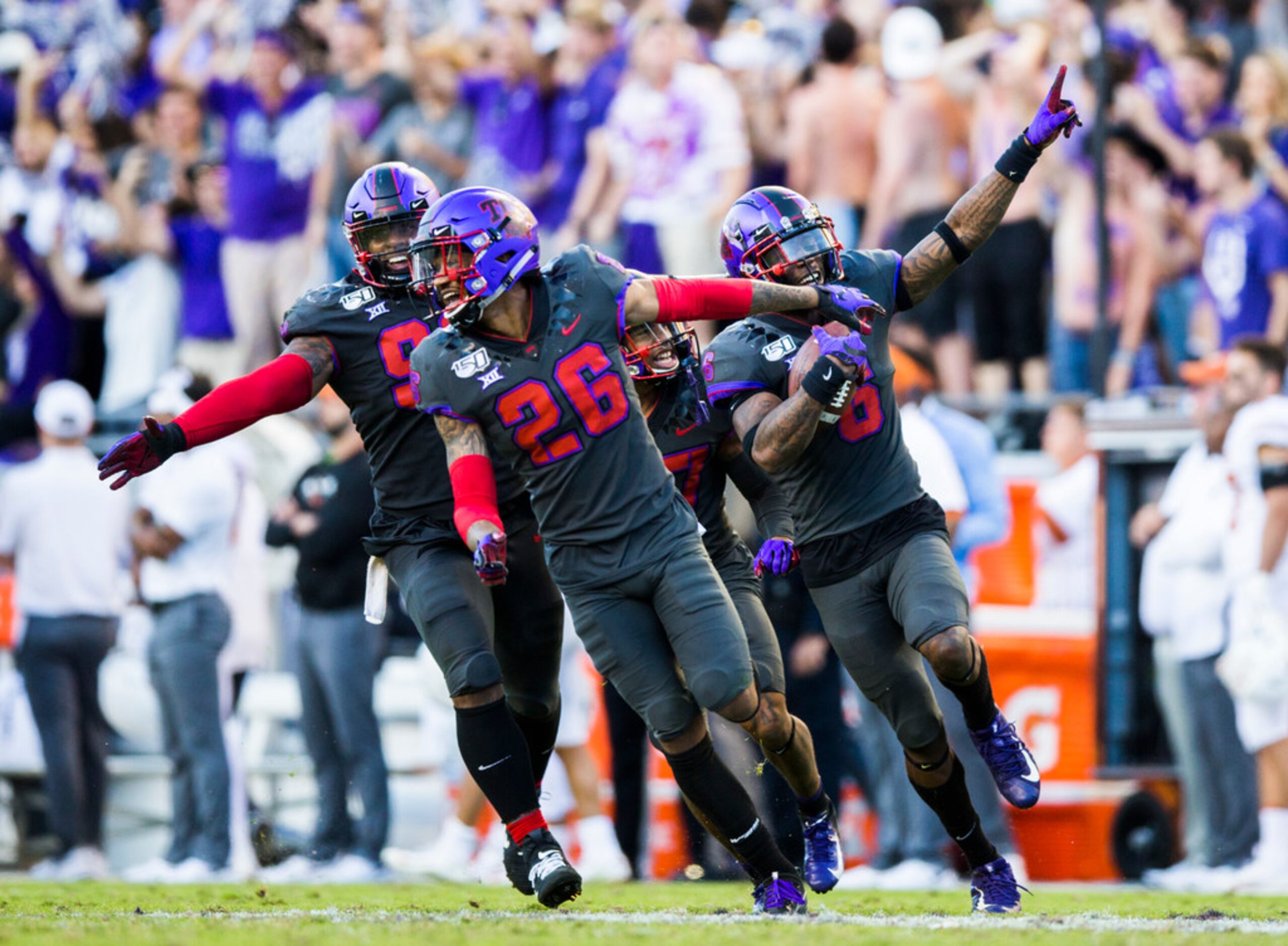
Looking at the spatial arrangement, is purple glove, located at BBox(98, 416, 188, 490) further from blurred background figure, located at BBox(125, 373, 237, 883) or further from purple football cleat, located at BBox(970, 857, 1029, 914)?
blurred background figure, located at BBox(125, 373, 237, 883)

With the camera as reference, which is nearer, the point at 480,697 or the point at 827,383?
the point at 827,383

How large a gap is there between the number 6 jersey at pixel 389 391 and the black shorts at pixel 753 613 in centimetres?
88

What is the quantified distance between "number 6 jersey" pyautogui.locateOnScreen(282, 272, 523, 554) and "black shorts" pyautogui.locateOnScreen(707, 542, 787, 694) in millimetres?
882

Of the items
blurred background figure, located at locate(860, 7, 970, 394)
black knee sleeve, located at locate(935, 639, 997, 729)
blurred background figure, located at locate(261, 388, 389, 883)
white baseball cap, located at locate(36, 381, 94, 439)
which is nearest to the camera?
black knee sleeve, located at locate(935, 639, 997, 729)

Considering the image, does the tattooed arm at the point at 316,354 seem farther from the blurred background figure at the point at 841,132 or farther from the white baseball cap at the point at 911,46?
the white baseball cap at the point at 911,46

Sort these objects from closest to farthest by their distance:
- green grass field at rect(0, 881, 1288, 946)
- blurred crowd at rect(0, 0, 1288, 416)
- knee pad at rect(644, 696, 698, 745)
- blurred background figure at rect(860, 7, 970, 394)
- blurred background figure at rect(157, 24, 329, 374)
Result: green grass field at rect(0, 881, 1288, 946) < knee pad at rect(644, 696, 698, 745) < blurred crowd at rect(0, 0, 1288, 416) < blurred background figure at rect(860, 7, 970, 394) < blurred background figure at rect(157, 24, 329, 374)

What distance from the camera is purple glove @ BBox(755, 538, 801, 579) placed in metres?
6.96

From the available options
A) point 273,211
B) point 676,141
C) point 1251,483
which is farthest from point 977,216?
point 273,211

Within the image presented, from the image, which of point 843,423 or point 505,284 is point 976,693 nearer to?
point 843,423

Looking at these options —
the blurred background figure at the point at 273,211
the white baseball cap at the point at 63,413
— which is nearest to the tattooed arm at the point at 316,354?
the white baseball cap at the point at 63,413

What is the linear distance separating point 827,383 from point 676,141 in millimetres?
6190

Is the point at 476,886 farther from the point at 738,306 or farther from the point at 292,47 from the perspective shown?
the point at 292,47

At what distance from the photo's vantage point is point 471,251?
6441 mm

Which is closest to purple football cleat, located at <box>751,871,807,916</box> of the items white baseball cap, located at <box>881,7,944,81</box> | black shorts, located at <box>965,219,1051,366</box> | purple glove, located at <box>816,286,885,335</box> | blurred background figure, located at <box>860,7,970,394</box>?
purple glove, located at <box>816,286,885,335</box>
